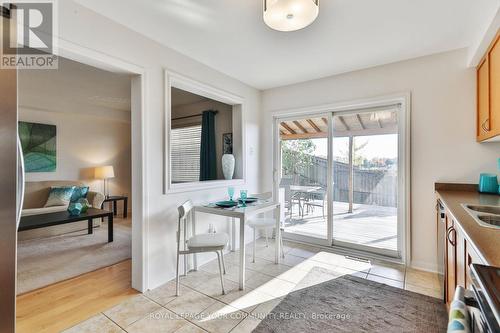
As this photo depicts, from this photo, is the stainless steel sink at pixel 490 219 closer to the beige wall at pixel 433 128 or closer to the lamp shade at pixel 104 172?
the beige wall at pixel 433 128

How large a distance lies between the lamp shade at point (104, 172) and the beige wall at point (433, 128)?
5276mm

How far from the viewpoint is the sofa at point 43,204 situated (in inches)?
150

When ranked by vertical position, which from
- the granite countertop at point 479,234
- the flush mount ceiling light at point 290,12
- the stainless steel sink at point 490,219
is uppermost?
the flush mount ceiling light at point 290,12

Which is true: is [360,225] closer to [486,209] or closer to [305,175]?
[305,175]

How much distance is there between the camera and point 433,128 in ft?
8.70

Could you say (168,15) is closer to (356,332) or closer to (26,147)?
(356,332)

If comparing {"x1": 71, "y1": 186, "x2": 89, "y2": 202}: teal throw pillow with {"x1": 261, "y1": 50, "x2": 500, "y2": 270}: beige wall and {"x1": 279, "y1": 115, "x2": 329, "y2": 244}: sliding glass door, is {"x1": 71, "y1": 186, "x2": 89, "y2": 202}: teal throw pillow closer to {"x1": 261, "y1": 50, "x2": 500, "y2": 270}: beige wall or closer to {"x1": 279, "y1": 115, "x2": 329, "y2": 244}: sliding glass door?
{"x1": 279, "y1": 115, "x2": 329, "y2": 244}: sliding glass door

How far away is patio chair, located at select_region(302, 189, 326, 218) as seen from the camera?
11.6 feet

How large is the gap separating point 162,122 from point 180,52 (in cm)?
85

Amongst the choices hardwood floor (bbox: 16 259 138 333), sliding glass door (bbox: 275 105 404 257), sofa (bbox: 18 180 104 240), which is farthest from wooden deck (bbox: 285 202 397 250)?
sofa (bbox: 18 180 104 240)

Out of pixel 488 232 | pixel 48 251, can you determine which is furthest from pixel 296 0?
pixel 48 251

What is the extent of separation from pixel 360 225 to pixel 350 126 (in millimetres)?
1409

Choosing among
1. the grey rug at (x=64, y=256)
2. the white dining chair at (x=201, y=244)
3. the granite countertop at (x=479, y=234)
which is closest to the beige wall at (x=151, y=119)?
the white dining chair at (x=201, y=244)

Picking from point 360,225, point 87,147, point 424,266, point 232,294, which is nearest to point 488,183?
point 424,266
